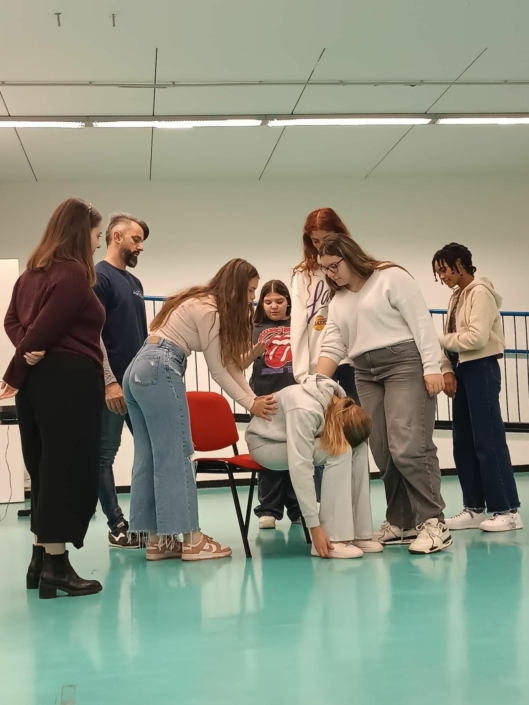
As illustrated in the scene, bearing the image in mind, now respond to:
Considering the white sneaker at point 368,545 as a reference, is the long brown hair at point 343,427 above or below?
above

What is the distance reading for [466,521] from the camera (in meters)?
4.18

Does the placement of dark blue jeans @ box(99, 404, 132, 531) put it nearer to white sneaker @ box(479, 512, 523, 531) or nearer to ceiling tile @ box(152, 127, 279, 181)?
white sneaker @ box(479, 512, 523, 531)

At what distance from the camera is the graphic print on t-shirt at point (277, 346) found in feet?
15.0

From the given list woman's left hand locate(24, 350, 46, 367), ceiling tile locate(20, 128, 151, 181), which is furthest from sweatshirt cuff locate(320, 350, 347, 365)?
ceiling tile locate(20, 128, 151, 181)

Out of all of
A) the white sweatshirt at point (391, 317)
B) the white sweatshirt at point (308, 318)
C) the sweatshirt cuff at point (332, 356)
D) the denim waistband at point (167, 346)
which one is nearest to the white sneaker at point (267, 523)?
the white sweatshirt at point (308, 318)

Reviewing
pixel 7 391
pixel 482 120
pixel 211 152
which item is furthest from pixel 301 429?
pixel 211 152

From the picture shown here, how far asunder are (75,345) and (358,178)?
6084 mm

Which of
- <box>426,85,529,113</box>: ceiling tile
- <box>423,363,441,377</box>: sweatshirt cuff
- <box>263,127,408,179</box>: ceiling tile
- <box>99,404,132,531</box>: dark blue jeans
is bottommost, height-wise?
<box>99,404,132,531</box>: dark blue jeans

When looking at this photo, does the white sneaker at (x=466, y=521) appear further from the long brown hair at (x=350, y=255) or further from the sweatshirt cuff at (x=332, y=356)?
the long brown hair at (x=350, y=255)

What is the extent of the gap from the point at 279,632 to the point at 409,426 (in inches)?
54.5

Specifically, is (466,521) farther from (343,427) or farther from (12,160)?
(12,160)

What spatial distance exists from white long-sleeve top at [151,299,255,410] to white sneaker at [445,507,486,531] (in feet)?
4.41

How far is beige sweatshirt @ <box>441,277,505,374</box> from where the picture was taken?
4008mm

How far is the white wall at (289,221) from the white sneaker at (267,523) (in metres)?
3.91
